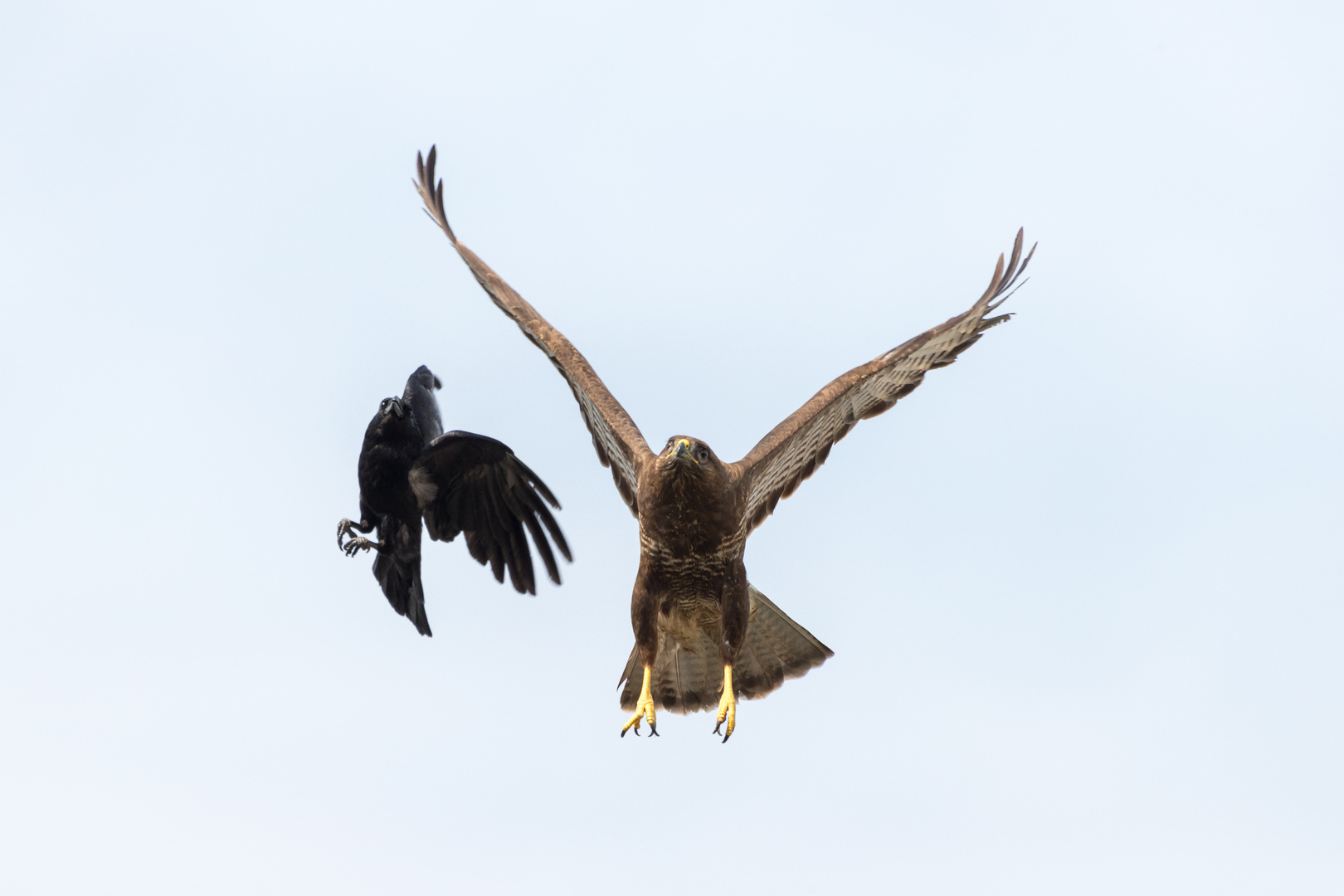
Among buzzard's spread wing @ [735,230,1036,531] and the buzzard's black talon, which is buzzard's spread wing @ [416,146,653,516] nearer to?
buzzard's spread wing @ [735,230,1036,531]

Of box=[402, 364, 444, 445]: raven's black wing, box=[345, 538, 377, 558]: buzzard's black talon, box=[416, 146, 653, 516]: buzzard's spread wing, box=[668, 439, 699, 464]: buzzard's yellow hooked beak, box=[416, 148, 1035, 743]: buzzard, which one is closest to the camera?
box=[668, 439, 699, 464]: buzzard's yellow hooked beak

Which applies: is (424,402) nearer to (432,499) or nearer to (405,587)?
(432,499)

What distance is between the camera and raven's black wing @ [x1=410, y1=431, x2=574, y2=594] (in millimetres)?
12766

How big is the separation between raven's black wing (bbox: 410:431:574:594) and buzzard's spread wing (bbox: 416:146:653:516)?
131cm

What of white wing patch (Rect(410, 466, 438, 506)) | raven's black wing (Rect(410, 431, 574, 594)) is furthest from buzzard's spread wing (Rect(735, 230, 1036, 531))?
white wing patch (Rect(410, 466, 438, 506))

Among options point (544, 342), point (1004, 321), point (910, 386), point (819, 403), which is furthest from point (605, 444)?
point (1004, 321)

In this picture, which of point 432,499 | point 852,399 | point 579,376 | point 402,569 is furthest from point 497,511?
point 852,399

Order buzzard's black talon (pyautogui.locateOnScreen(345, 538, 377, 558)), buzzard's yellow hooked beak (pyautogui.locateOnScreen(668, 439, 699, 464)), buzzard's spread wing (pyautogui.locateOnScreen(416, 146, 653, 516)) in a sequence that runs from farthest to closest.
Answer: buzzard's black talon (pyautogui.locateOnScreen(345, 538, 377, 558)) < buzzard's spread wing (pyautogui.locateOnScreen(416, 146, 653, 516)) < buzzard's yellow hooked beak (pyautogui.locateOnScreen(668, 439, 699, 464))

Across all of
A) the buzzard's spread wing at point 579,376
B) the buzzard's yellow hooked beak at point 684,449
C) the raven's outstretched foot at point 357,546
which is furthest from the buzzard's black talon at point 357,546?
the buzzard's yellow hooked beak at point 684,449

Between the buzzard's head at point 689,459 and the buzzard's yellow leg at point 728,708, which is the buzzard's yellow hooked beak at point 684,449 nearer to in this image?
the buzzard's head at point 689,459

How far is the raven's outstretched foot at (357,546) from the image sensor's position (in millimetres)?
12156

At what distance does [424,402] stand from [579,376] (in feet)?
7.48

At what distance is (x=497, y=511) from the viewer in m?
12.9

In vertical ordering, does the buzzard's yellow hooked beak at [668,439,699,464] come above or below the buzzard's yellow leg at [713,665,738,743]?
above
